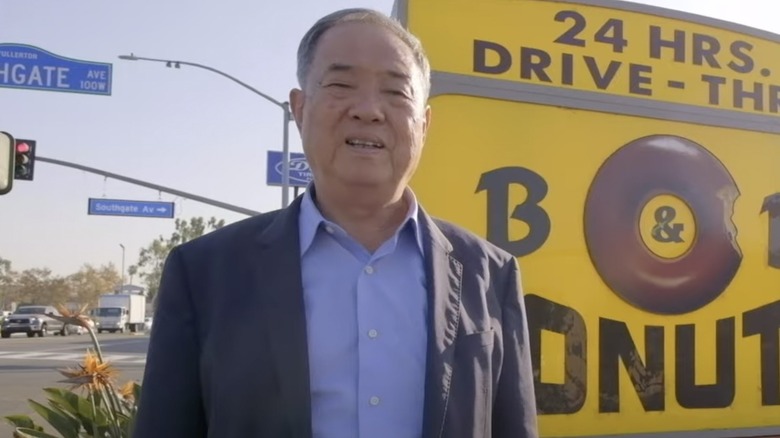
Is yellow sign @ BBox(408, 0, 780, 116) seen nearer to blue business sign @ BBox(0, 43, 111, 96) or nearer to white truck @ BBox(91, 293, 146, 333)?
blue business sign @ BBox(0, 43, 111, 96)

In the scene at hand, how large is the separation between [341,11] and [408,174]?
14.7 inches

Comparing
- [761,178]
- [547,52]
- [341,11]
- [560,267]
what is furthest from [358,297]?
[761,178]

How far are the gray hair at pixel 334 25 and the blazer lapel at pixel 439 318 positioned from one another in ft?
1.13

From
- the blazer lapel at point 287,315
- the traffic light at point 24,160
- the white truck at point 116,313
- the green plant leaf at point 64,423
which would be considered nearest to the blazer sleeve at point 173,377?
the blazer lapel at point 287,315

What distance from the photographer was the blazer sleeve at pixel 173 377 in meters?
1.60

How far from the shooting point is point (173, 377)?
161cm

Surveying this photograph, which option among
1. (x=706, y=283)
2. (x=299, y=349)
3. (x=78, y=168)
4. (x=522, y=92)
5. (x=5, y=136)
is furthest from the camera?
(x=78, y=168)

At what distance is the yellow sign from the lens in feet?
8.31

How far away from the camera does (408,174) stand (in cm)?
175

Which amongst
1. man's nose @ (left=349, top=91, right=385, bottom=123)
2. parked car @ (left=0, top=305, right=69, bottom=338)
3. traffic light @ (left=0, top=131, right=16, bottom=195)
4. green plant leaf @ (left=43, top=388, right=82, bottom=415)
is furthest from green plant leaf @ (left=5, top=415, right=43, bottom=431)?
parked car @ (left=0, top=305, right=69, bottom=338)

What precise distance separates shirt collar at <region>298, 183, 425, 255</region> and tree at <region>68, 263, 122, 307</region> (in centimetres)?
8563

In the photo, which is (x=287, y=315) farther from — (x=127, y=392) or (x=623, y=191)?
(x=127, y=392)

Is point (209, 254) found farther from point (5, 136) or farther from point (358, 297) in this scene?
point (5, 136)

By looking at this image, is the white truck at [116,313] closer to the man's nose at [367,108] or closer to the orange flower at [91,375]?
the orange flower at [91,375]
